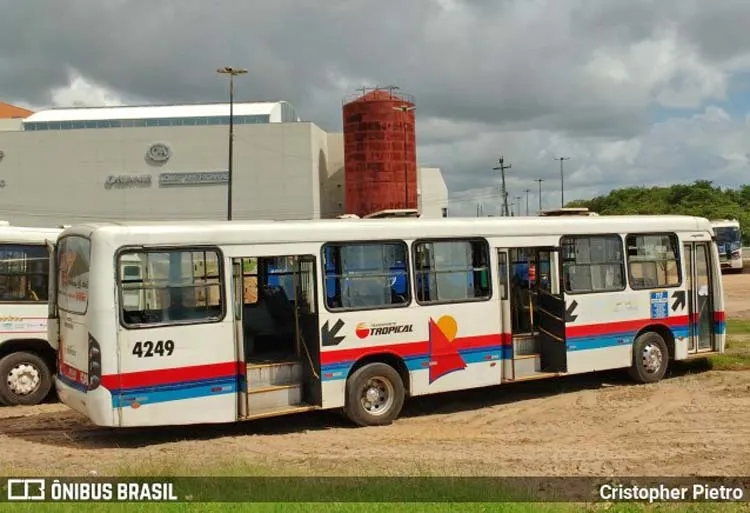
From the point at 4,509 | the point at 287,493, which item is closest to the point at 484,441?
the point at 287,493

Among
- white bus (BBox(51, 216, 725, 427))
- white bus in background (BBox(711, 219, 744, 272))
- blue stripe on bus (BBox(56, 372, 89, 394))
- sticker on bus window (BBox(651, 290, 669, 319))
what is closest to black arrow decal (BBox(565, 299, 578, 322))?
white bus (BBox(51, 216, 725, 427))

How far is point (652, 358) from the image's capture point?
1266cm

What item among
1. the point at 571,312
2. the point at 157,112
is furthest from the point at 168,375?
the point at 157,112

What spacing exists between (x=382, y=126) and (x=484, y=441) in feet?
177

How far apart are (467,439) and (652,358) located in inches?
195

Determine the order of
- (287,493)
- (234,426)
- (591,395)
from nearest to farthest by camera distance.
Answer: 1. (287,493)
2. (234,426)
3. (591,395)

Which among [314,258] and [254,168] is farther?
[254,168]

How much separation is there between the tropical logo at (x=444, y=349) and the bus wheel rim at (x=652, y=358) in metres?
3.84

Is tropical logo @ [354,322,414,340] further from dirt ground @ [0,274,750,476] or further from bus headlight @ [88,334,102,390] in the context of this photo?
bus headlight @ [88,334,102,390]

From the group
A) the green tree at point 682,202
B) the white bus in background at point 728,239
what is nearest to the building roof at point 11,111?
the green tree at point 682,202

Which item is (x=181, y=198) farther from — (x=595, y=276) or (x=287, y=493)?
(x=287, y=493)

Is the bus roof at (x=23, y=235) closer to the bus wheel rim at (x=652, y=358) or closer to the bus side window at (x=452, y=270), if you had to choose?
the bus side window at (x=452, y=270)

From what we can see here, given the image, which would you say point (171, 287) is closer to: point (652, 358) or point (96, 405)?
point (96, 405)

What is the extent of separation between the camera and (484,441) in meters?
9.12
